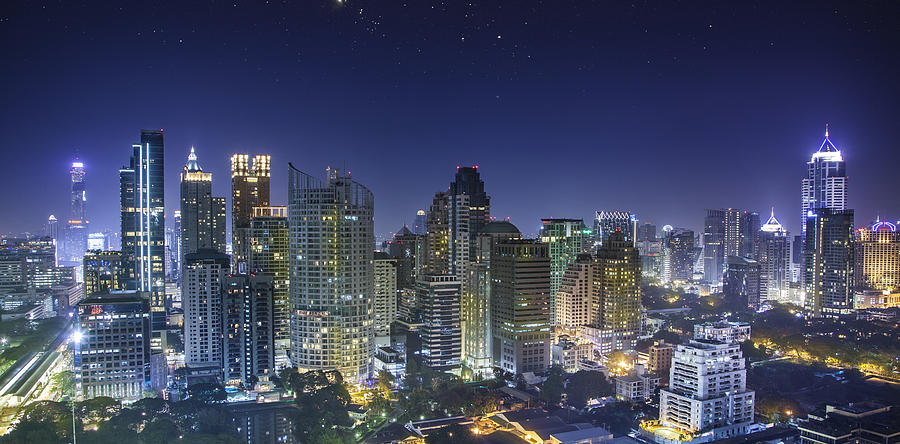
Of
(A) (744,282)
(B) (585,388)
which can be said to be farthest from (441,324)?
(A) (744,282)

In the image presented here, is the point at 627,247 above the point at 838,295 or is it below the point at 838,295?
above

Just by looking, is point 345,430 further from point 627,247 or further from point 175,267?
point 175,267

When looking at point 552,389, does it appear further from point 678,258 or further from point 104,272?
point 678,258

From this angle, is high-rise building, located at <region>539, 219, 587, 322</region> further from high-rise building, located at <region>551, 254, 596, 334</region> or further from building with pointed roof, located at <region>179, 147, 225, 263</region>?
building with pointed roof, located at <region>179, 147, 225, 263</region>

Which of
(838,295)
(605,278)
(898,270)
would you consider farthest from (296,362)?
(898,270)

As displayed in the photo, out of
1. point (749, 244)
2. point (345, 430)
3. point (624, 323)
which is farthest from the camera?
point (749, 244)

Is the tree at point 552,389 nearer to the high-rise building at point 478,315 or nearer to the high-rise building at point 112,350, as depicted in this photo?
the high-rise building at point 478,315

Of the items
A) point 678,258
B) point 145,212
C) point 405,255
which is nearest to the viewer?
point 145,212

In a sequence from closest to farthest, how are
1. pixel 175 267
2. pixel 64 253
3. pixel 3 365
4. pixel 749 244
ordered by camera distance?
pixel 3 365
pixel 64 253
pixel 175 267
pixel 749 244
